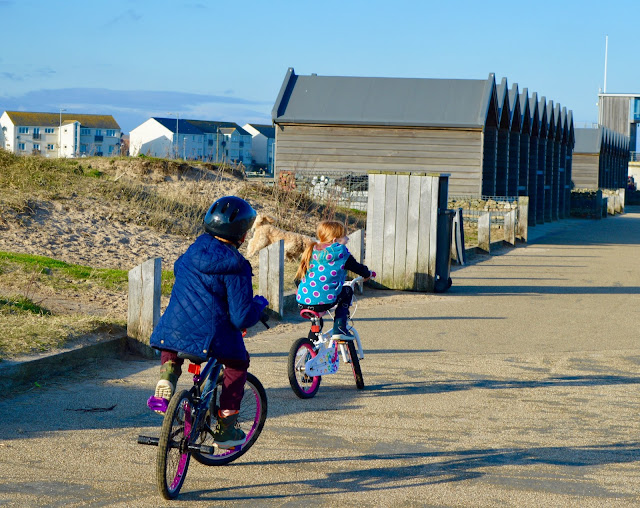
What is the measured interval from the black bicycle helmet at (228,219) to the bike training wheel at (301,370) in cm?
194

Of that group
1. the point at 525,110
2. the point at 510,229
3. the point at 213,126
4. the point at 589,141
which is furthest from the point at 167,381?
the point at 213,126

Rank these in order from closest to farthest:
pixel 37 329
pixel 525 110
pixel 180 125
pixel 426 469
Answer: pixel 426 469 → pixel 37 329 → pixel 525 110 → pixel 180 125

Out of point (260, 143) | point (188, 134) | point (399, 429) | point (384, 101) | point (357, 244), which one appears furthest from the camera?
point (260, 143)

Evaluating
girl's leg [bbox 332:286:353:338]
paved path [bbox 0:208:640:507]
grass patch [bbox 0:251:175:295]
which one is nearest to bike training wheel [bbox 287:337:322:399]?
paved path [bbox 0:208:640:507]

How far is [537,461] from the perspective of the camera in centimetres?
530

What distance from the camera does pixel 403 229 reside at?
1288 centimetres

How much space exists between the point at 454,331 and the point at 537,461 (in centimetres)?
458

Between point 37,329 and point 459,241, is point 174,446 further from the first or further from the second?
point 459,241

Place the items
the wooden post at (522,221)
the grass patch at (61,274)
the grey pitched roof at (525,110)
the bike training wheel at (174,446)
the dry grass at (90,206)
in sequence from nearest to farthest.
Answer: the bike training wheel at (174,446)
the dry grass at (90,206)
the grass patch at (61,274)
the wooden post at (522,221)
the grey pitched roof at (525,110)

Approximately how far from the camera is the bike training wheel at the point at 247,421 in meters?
5.07

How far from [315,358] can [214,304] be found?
2.14 meters

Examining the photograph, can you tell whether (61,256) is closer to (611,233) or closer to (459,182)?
(459,182)

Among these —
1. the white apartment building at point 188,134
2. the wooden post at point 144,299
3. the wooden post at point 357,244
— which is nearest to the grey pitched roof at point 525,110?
the wooden post at point 357,244

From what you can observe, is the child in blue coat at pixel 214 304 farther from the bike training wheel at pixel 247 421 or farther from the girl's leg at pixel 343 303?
the girl's leg at pixel 343 303
